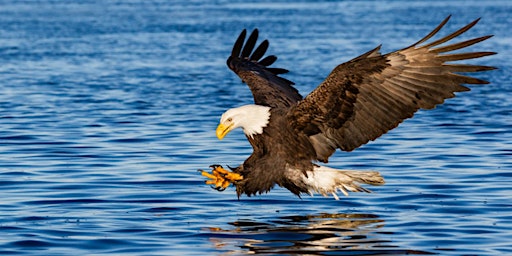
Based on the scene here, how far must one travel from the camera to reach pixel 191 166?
963 cm

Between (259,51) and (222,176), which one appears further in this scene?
(259,51)

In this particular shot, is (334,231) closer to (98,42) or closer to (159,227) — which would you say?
(159,227)

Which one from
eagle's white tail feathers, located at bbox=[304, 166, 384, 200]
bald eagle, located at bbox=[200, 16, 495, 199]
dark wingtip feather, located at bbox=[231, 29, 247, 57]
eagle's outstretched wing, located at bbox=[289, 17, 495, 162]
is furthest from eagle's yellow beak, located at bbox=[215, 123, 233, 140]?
dark wingtip feather, located at bbox=[231, 29, 247, 57]

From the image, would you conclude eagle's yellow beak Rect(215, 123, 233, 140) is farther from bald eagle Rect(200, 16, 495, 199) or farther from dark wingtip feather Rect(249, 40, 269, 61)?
dark wingtip feather Rect(249, 40, 269, 61)

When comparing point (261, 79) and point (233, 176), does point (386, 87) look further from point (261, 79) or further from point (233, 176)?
point (261, 79)

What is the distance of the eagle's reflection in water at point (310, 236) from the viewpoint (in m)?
6.36

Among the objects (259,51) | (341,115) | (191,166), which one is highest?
(259,51)

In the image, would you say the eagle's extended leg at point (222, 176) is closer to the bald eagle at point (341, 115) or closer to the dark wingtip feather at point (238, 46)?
the bald eagle at point (341, 115)

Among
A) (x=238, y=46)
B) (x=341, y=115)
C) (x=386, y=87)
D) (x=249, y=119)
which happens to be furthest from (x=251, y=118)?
(x=238, y=46)

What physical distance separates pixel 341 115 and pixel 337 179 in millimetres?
531

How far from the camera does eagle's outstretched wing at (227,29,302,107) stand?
26.9 ft

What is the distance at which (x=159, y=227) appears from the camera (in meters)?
6.97

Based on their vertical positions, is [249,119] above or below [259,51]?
below

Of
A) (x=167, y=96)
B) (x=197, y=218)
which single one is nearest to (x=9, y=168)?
(x=197, y=218)
